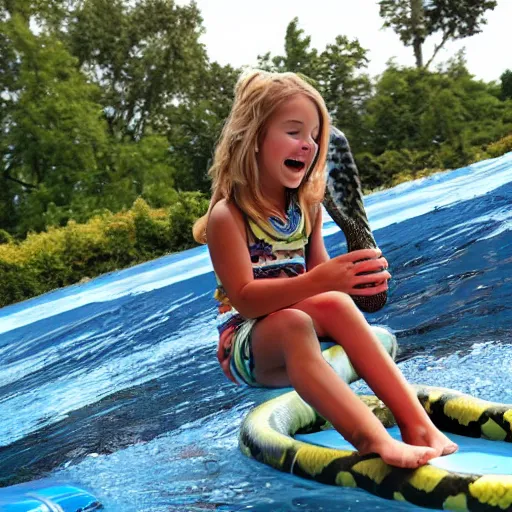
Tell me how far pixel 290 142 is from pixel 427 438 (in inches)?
25.0

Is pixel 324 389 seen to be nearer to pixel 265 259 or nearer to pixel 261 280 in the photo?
pixel 261 280

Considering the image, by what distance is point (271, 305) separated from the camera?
1.45 m

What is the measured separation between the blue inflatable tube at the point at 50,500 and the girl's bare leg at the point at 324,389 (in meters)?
0.57

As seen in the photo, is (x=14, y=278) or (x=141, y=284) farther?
(x=14, y=278)

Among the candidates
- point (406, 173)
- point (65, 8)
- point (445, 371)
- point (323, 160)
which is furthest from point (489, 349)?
point (65, 8)

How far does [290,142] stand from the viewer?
157cm

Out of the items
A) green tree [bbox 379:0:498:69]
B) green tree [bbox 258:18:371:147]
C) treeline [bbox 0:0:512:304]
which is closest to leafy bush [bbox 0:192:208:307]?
treeline [bbox 0:0:512:304]

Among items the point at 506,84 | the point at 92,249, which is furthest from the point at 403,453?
the point at 506,84

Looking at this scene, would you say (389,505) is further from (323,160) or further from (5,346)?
(5,346)

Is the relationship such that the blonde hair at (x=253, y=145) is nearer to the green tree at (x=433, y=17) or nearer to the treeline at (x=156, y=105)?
the treeline at (x=156, y=105)

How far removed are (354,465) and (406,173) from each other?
1114 centimetres

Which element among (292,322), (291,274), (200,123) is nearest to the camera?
(292,322)

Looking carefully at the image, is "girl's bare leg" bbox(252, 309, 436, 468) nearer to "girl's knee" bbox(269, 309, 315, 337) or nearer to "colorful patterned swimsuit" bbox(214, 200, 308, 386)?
"girl's knee" bbox(269, 309, 315, 337)

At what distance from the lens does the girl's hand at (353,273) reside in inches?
52.7
